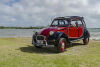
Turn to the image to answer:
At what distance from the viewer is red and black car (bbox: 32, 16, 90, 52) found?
9516 mm

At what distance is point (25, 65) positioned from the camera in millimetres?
6215

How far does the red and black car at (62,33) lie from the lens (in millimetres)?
9516

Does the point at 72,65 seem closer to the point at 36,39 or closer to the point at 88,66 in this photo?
the point at 88,66

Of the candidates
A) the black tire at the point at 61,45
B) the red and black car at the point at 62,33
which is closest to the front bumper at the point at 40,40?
the red and black car at the point at 62,33

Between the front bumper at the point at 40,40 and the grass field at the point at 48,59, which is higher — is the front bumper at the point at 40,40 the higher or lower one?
the higher one

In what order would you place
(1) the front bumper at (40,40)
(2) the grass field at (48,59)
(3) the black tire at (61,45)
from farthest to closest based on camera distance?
(1) the front bumper at (40,40) < (3) the black tire at (61,45) < (2) the grass field at (48,59)

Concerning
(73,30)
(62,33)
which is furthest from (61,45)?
(73,30)

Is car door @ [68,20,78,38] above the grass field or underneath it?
above

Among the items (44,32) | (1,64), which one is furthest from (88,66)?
(44,32)

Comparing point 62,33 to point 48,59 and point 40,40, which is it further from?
point 48,59

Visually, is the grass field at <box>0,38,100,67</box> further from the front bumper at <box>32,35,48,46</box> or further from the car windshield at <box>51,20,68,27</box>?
the car windshield at <box>51,20,68,27</box>

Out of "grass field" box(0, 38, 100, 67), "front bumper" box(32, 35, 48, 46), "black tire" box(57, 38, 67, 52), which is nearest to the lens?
"grass field" box(0, 38, 100, 67)

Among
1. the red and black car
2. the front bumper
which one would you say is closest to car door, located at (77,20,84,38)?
the red and black car

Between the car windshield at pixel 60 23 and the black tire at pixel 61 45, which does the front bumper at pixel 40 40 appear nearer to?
the black tire at pixel 61 45
